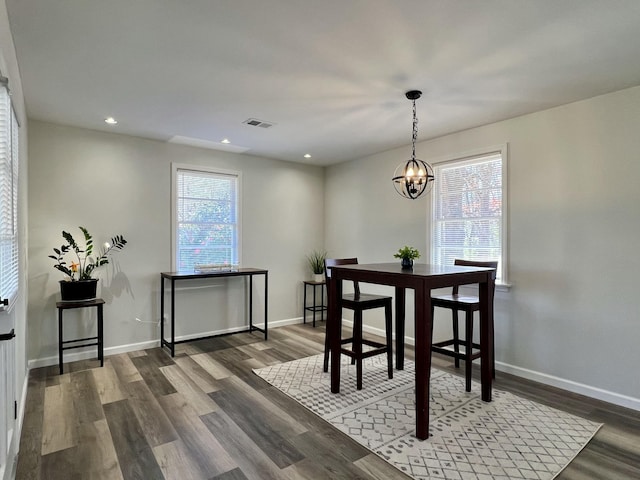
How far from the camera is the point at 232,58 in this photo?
238 cm

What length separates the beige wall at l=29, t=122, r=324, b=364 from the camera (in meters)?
3.68

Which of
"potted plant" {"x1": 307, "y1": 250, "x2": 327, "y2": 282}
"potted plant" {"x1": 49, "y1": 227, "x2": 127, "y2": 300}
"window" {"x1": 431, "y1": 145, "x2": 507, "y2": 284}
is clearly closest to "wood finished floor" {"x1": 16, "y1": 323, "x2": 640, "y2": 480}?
"potted plant" {"x1": 49, "y1": 227, "x2": 127, "y2": 300}

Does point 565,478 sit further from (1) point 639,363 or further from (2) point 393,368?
(2) point 393,368

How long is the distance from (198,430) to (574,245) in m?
3.30

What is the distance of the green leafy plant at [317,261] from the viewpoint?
18.4ft

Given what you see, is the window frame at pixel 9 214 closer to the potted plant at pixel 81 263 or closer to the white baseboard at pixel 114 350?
the potted plant at pixel 81 263

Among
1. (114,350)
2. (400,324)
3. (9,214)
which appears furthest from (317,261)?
(9,214)

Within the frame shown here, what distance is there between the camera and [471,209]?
3.92m

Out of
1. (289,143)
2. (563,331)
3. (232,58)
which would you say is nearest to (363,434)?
(563,331)

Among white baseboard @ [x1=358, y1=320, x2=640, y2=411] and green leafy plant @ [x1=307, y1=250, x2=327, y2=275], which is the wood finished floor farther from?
green leafy plant @ [x1=307, y1=250, x2=327, y2=275]

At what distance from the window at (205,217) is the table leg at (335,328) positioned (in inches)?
90.4

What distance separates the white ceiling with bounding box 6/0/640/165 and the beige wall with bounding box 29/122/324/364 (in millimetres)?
446

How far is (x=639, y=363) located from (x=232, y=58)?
3.71m

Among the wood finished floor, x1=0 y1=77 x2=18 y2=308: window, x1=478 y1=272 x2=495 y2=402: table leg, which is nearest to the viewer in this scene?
x1=0 y1=77 x2=18 y2=308: window
